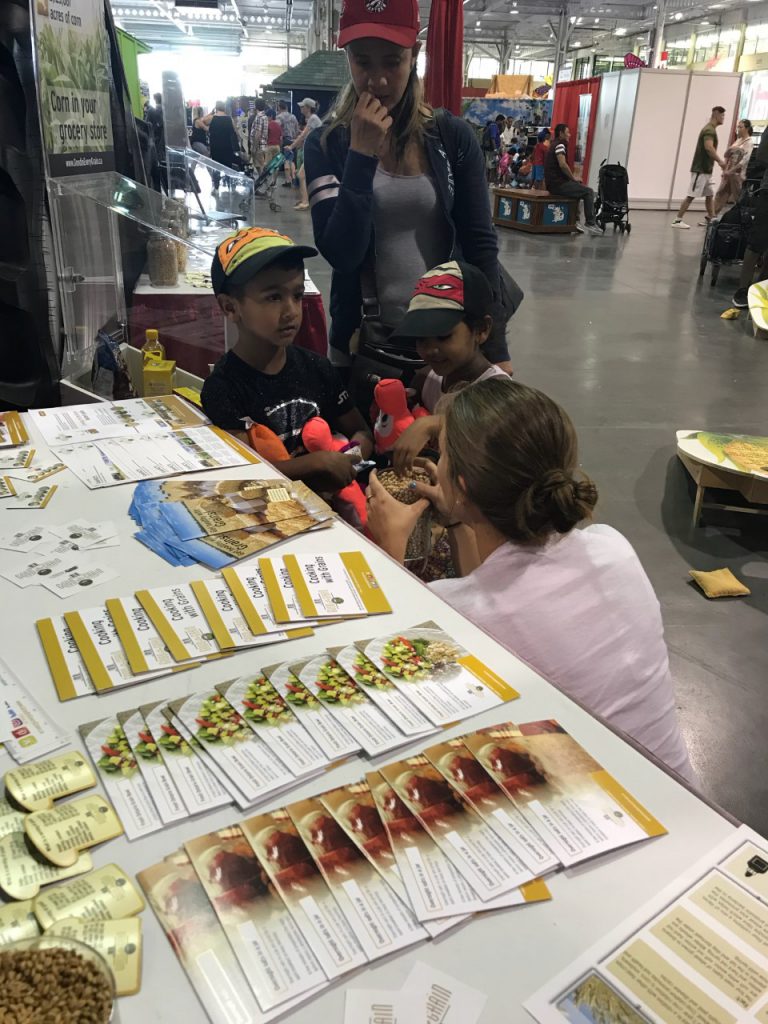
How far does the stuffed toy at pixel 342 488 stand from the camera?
1958 millimetres

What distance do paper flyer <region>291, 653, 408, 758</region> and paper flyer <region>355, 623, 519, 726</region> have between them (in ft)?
0.17

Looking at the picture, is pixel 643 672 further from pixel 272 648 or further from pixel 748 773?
pixel 748 773

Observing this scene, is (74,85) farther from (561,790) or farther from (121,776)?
(561,790)

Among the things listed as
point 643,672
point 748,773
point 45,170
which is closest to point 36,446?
point 45,170

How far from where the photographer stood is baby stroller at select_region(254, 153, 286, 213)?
11562mm

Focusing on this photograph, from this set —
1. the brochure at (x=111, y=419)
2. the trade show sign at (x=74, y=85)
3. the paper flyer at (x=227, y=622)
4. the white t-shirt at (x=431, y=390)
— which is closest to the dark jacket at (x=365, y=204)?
the white t-shirt at (x=431, y=390)

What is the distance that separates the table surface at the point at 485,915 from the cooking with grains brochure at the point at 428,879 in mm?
13

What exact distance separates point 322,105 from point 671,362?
9526 millimetres

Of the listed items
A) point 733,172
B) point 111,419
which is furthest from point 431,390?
point 733,172

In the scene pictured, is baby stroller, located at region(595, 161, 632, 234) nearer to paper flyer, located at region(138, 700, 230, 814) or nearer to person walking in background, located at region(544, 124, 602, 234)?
person walking in background, located at region(544, 124, 602, 234)

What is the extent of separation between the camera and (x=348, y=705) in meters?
1.03

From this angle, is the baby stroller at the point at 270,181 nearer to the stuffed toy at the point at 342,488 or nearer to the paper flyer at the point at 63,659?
the stuffed toy at the point at 342,488

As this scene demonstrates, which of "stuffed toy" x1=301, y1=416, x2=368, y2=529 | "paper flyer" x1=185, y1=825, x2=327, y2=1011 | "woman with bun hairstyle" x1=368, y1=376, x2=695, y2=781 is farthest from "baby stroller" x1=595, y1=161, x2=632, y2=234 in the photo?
"paper flyer" x1=185, y1=825, x2=327, y2=1011

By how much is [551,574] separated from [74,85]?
2473 mm
